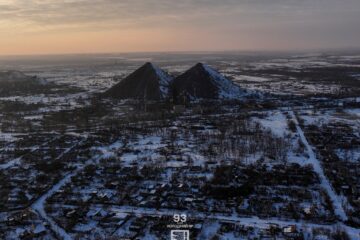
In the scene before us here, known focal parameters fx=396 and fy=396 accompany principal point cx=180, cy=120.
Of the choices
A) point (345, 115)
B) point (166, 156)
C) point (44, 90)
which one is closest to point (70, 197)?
point (166, 156)

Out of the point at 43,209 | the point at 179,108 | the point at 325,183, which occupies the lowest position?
the point at 43,209

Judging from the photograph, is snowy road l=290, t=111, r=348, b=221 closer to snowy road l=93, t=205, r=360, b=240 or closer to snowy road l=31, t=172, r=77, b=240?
snowy road l=93, t=205, r=360, b=240

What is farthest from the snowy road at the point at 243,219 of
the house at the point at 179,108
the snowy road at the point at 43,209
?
the house at the point at 179,108

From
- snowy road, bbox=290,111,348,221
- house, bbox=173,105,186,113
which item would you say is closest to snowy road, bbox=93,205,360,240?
snowy road, bbox=290,111,348,221

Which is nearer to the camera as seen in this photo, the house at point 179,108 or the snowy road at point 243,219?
the snowy road at point 243,219

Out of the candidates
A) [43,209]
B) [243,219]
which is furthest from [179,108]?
[243,219]

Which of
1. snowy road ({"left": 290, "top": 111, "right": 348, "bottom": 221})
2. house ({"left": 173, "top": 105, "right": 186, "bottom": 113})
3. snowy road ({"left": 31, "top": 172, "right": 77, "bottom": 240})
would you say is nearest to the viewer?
snowy road ({"left": 31, "top": 172, "right": 77, "bottom": 240})

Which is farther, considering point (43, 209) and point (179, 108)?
point (179, 108)

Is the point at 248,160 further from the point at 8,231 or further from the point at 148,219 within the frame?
the point at 8,231

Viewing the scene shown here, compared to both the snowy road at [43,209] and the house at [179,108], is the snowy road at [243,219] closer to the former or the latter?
the snowy road at [43,209]

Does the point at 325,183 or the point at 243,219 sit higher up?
the point at 325,183

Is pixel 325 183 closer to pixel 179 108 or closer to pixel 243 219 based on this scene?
pixel 243 219
